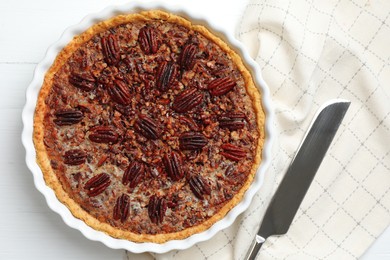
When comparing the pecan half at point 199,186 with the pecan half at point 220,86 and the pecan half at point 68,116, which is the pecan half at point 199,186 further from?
the pecan half at point 68,116

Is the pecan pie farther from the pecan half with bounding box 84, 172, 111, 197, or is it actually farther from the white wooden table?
the white wooden table

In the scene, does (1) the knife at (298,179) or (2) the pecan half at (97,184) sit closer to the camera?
(2) the pecan half at (97,184)

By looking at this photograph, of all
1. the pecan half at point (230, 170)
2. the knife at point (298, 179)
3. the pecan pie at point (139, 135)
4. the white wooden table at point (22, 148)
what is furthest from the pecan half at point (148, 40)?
the knife at point (298, 179)

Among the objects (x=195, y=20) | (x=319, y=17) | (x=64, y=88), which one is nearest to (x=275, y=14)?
(x=319, y=17)

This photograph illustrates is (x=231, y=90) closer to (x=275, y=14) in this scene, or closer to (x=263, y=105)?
(x=263, y=105)

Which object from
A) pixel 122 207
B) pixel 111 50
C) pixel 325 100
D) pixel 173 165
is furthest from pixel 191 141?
pixel 325 100

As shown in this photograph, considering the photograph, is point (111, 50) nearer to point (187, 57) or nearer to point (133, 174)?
point (187, 57)
